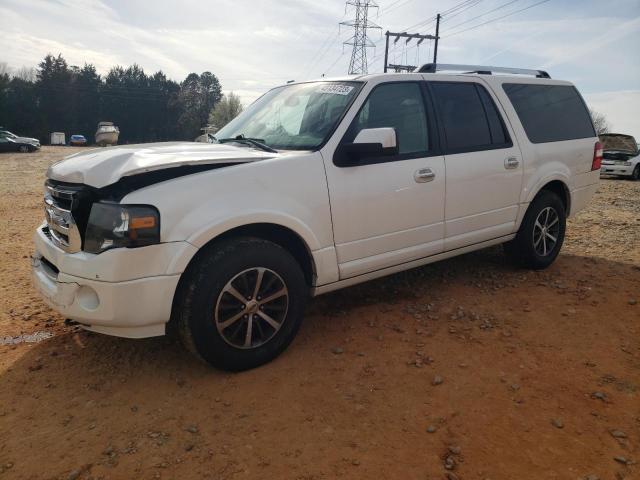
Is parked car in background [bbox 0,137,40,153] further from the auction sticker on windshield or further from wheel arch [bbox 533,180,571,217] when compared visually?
wheel arch [bbox 533,180,571,217]

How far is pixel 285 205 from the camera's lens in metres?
3.11

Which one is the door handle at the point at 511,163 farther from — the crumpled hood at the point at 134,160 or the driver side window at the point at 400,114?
the crumpled hood at the point at 134,160

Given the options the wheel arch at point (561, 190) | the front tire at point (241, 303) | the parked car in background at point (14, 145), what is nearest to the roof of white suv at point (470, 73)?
the wheel arch at point (561, 190)

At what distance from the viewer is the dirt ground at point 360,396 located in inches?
91.0

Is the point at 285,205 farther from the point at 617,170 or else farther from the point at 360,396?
the point at 617,170

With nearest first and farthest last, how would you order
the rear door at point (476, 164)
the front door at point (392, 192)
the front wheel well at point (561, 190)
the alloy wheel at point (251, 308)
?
the alloy wheel at point (251, 308) → the front door at point (392, 192) → the rear door at point (476, 164) → the front wheel well at point (561, 190)

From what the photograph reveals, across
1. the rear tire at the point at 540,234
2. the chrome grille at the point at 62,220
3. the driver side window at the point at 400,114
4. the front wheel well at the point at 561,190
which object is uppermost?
the driver side window at the point at 400,114

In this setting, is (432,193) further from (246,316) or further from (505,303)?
(246,316)

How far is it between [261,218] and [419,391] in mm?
1428

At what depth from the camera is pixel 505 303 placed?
13.9ft

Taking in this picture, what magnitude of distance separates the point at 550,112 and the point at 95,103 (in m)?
73.1

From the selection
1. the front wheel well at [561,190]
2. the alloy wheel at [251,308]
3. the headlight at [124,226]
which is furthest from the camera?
the front wheel well at [561,190]

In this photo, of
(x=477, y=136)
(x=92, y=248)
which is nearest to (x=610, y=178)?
(x=477, y=136)

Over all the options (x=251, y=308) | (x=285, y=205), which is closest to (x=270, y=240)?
(x=285, y=205)
